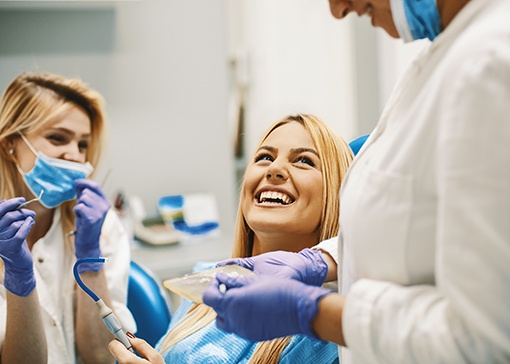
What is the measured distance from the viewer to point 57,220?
5.23ft

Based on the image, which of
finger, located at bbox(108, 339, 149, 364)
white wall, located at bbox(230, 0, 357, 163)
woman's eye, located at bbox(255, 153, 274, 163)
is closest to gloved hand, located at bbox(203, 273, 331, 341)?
finger, located at bbox(108, 339, 149, 364)

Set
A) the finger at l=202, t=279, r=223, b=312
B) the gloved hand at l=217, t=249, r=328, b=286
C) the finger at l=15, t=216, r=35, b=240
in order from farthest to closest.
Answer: the finger at l=15, t=216, r=35, b=240, the gloved hand at l=217, t=249, r=328, b=286, the finger at l=202, t=279, r=223, b=312

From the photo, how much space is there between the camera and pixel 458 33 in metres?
0.74

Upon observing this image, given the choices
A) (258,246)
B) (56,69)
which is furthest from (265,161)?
(56,69)

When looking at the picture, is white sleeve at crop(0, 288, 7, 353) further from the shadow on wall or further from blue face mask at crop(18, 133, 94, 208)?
the shadow on wall

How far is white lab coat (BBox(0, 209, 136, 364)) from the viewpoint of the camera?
1475 millimetres

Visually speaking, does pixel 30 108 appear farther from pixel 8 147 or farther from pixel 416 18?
pixel 416 18

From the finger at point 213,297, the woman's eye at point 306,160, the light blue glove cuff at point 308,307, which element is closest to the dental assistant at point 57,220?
the woman's eye at point 306,160

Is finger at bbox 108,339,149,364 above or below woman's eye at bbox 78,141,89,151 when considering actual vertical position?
below

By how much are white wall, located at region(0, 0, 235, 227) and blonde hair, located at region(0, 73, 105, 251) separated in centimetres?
120

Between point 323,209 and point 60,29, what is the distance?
1.95 meters

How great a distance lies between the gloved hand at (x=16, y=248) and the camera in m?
1.24

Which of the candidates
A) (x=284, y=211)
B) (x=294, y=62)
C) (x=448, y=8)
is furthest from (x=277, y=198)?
(x=294, y=62)

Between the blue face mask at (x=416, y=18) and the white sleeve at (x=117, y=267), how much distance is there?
3.76ft
